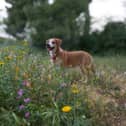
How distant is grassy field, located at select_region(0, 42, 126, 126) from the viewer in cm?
449

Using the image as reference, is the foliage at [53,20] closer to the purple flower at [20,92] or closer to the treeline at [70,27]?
the treeline at [70,27]

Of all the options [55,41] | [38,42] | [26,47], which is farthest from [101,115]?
[38,42]

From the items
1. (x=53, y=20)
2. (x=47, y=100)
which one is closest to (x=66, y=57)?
(x=47, y=100)

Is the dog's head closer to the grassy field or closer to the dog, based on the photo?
the dog

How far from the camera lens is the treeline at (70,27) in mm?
37500

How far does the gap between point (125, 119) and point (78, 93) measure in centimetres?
69

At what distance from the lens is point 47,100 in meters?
4.83

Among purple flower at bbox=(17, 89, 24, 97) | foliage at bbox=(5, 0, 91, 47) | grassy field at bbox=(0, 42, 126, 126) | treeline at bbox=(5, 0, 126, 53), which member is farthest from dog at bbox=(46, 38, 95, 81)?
treeline at bbox=(5, 0, 126, 53)

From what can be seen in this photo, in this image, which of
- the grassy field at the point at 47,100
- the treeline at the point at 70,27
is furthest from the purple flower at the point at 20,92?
the treeline at the point at 70,27

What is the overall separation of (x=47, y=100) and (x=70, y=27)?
3388 cm

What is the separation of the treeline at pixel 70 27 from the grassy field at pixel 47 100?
3150cm

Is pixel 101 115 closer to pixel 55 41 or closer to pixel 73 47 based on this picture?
pixel 55 41

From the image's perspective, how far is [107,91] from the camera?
619 centimetres

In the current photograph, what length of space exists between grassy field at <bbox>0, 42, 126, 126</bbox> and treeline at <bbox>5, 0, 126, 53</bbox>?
31495 mm
